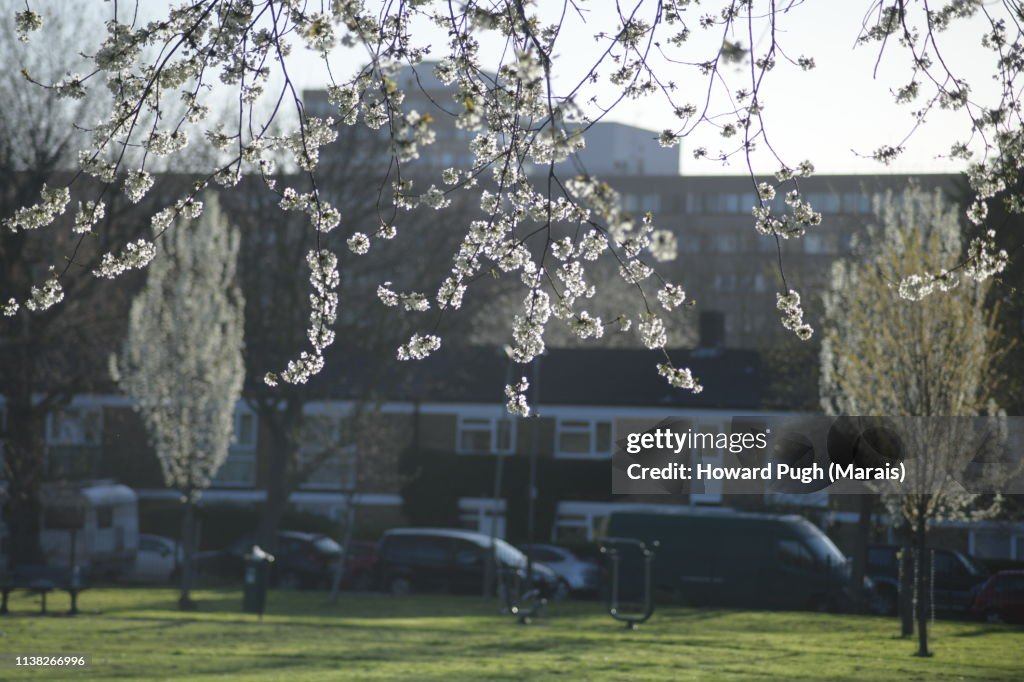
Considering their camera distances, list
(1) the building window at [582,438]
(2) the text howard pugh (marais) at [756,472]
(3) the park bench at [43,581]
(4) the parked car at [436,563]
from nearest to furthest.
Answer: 1. (3) the park bench at [43,581]
2. (2) the text howard pugh (marais) at [756,472]
3. (4) the parked car at [436,563]
4. (1) the building window at [582,438]

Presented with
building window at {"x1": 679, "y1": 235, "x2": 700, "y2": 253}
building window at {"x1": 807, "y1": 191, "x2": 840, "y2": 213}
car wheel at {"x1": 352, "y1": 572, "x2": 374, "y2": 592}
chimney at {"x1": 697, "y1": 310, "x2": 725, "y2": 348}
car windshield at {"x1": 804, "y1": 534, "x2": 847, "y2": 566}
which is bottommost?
car wheel at {"x1": 352, "y1": 572, "x2": 374, "y2": 592}

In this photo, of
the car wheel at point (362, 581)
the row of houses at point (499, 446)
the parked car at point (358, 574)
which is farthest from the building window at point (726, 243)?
the car wheel at point (362, 581)

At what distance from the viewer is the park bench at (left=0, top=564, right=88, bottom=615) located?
22828 millimetres

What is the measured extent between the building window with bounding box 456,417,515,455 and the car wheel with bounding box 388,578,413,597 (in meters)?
11.7

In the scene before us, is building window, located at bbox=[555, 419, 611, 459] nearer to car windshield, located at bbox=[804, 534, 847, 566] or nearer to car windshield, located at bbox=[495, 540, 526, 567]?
car windshield, located at bbox=[495, 540, 526, 567]

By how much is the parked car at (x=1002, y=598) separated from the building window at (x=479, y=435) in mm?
19099

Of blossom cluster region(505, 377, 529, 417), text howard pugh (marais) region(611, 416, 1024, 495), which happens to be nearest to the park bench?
text howard pugh (marais) region(611, 416, 1024, 495)

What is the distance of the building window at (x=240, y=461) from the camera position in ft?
157

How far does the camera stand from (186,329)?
92.3 ft

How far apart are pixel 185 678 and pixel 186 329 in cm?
1499

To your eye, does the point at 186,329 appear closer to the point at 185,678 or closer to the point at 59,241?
the point at 59,241

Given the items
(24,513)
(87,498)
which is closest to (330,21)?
(24,513)

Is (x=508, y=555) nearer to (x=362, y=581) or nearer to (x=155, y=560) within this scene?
(x=362, y=581)

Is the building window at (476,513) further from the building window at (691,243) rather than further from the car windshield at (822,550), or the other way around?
the building window at (691,243)
